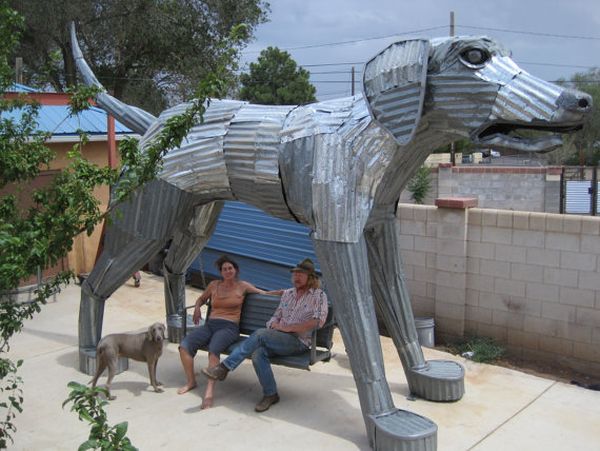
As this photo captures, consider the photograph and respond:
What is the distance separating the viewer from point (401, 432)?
11.4 feet

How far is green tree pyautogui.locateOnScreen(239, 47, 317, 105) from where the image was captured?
35125 mm

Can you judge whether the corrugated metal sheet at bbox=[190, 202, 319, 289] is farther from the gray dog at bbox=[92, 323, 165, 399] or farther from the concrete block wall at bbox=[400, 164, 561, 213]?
the concrete block wall at bbox=[400, 164, 561, 213]

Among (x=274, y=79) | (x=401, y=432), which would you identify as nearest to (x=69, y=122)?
(x=401, y=432)

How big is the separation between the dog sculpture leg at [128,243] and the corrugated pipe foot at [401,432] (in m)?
1.97

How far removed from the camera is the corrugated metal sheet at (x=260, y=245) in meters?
7.00

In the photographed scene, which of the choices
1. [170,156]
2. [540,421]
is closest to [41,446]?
[170,156]

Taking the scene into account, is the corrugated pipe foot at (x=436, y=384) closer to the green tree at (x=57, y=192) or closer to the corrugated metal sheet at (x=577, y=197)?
the green tree at (x=57, y=192)

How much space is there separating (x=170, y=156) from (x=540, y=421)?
3016mm

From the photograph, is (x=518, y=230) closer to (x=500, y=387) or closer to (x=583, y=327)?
(x=583, y=327)

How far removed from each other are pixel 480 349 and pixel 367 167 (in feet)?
8.83

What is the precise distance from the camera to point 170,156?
14.4 ft

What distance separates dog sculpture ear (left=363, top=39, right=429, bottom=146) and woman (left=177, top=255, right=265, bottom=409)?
178 centimetres

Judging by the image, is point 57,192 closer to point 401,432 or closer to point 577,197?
point 401,432

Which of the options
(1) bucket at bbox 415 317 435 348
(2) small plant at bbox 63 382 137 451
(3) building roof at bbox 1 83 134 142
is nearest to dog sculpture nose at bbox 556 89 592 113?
(2) small plant at bbox 63 382 137 451
